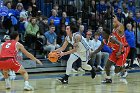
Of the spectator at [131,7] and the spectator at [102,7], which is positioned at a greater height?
the spectator at [102,7]

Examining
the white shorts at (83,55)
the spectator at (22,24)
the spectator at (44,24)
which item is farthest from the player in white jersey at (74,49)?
the spectator at (44,24)

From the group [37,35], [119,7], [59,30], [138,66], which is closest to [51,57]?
[37,35]

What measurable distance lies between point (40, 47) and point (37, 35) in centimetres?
55

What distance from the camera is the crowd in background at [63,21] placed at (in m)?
18.5

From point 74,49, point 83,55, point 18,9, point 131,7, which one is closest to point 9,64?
point 74,49

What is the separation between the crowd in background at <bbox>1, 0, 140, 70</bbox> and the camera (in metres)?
18.5

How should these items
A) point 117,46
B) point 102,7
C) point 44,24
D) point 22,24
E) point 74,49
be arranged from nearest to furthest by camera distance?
point 74,49
point 117,46
point 22,24
point 44,24
point 102,7

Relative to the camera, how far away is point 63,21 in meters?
20.2

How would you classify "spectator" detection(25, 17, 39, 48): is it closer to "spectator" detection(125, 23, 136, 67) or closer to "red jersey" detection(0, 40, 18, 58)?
"spectator" detection(125, 23, 136, 67)

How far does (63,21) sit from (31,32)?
94.4 inches

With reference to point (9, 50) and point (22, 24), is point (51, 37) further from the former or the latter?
point (9, 50)

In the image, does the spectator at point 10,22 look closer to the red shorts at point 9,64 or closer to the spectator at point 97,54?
the spectator at point 97,54

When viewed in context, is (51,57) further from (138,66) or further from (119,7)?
(119,7)

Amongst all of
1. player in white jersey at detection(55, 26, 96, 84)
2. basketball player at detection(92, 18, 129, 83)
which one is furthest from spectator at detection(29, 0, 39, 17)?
basketball player at detection(92, 18, 129, 83)
